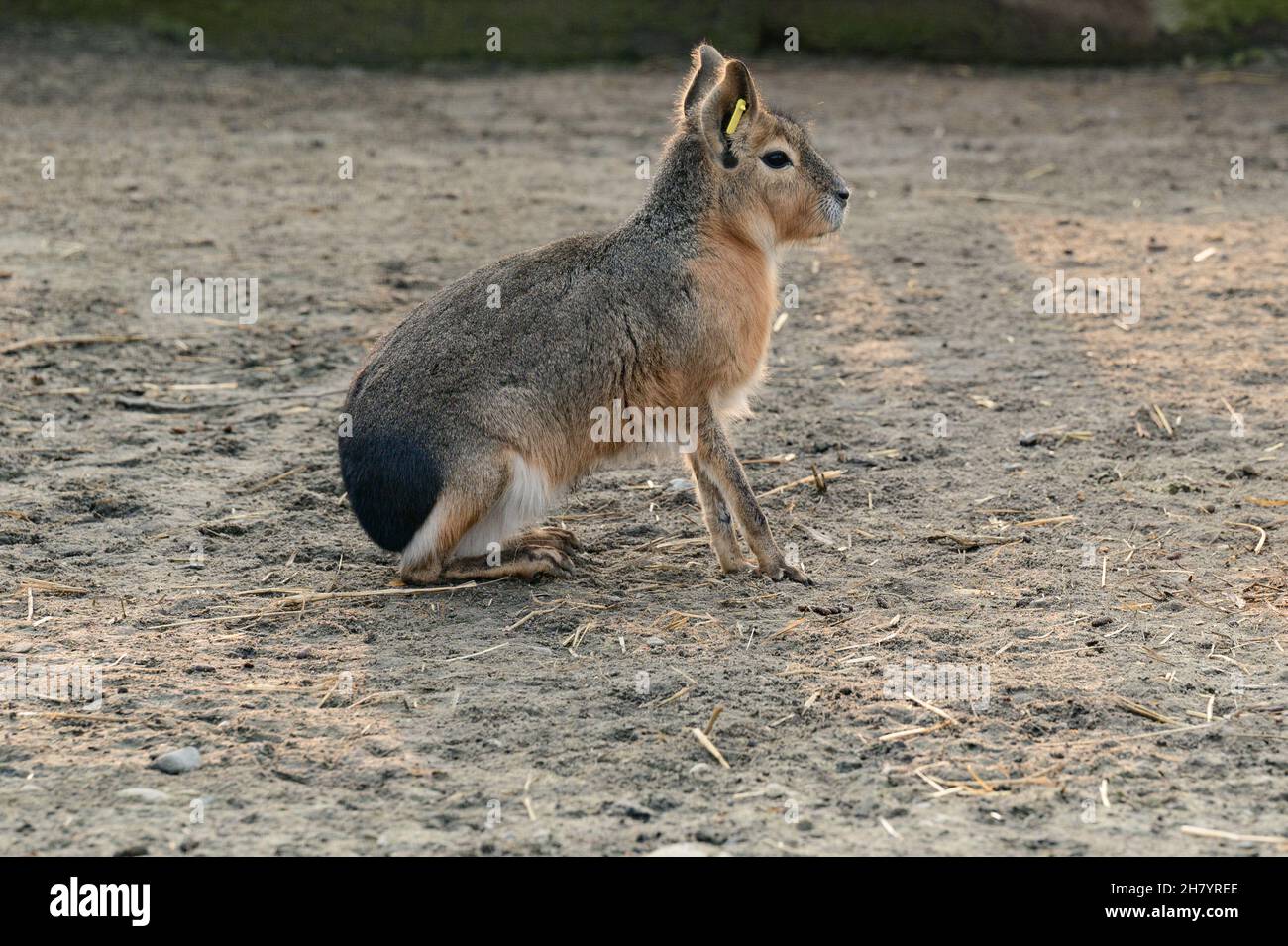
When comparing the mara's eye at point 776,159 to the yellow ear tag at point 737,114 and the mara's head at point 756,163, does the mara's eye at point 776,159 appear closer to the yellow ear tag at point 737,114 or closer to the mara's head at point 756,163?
the mara's head at point 756,163

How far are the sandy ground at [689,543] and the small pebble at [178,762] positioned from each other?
0.04m

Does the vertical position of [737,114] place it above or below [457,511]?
above

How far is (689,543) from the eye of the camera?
5246mm

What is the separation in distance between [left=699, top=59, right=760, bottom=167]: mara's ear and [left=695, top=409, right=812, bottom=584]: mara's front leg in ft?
2.75

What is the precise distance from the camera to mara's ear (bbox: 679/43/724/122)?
5.20m

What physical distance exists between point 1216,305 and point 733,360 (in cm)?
313

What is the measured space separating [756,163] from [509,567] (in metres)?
1.49

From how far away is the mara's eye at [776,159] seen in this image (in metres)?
5.10

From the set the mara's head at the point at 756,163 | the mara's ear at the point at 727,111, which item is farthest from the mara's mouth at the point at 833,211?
the mara's ear at the point at 727,111

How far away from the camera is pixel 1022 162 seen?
31.7 feet

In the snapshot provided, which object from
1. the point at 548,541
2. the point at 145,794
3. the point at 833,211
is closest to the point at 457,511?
the point at 548,541

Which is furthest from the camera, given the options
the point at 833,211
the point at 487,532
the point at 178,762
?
the point at 833,211

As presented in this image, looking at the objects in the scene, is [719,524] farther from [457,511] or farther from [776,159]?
[776,159]
